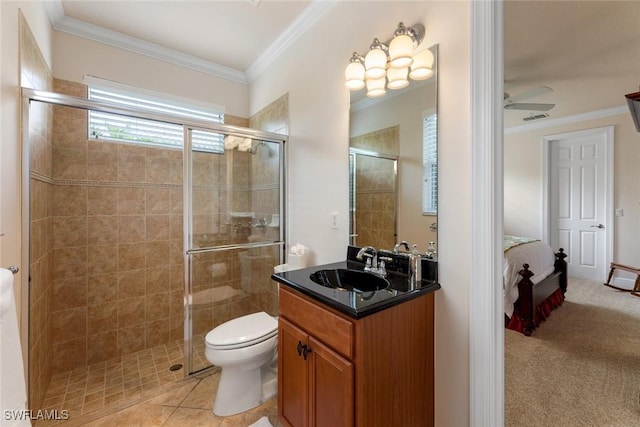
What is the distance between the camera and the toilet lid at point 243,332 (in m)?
1.66

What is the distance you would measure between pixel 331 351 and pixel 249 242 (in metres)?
1.52

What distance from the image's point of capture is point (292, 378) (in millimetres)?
1373

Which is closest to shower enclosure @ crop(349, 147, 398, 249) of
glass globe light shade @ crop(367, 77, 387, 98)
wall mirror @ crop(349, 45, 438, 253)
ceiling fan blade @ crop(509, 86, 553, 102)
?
wall mirror @ crop(349, 45, 438, 253)

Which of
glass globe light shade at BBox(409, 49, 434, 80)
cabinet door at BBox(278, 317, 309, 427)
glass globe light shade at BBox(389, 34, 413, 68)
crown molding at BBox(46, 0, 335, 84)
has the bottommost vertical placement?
cabinet door at BBox(278, 317, 309, 427)

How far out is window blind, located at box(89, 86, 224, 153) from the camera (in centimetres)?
217

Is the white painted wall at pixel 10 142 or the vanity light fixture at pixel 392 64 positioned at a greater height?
the vanity light fixture at pixel 392 64

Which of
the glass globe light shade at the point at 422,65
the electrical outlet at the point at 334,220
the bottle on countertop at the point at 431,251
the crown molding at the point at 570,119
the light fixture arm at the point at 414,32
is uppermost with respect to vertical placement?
the crown molding at the point at 570,119

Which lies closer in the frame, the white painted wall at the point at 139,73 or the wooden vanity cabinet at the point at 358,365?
the wooden vanity cabinet at the point at 358,365

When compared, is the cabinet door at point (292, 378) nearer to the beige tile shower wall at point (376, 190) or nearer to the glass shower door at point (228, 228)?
the beige tile shower wall at point (376, 190)

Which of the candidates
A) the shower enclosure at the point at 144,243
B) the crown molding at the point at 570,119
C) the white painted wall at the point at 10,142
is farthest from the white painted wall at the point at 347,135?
the crown molding at the point at 570,119

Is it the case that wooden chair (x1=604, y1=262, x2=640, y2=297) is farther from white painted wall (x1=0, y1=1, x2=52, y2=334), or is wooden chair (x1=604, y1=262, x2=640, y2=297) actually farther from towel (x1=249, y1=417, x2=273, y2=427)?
white painted wall (x1=0, y1=1, x2=52, y2=334)

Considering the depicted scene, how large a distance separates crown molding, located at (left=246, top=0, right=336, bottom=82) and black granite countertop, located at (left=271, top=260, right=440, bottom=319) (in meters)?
1.90

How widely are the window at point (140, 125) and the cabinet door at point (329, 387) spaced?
1.71 meters

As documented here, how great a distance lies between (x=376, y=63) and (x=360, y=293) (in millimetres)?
1227
